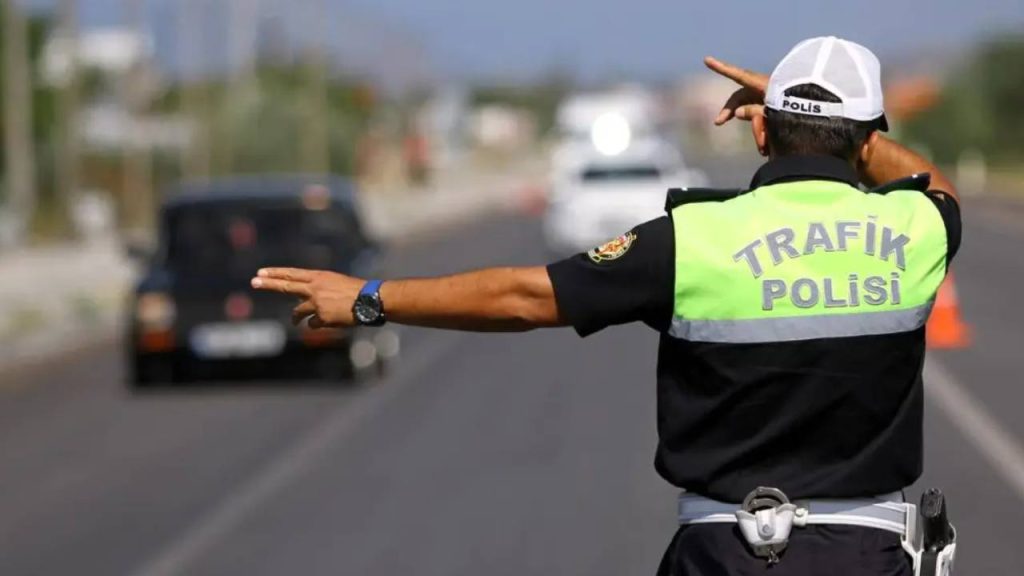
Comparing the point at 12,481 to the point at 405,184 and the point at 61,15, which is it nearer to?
the point at 61,15

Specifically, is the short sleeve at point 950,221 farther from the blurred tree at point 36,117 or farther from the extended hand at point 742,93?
the blurred tree at point 36,117

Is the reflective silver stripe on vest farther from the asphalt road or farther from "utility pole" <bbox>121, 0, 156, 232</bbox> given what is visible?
"utility pole" <bbox>121, 0, 156, 232</bbox>

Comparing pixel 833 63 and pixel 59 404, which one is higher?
pixel 833 63

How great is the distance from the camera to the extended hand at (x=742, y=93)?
447cm

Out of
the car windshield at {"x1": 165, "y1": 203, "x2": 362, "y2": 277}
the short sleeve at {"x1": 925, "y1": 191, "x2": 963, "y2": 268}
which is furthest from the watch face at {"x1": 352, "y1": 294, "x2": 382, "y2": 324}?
the car windshield at {"x1": 165, "y1": 203, "x2": 362, "y2": 277}

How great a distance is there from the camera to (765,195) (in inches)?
159

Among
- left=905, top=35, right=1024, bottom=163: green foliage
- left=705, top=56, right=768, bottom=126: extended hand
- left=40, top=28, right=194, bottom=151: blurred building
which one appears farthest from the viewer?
left=905, top=35, right=1024, bottom=163: green foliage

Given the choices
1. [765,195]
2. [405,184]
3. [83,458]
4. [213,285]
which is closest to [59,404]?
[213,285]

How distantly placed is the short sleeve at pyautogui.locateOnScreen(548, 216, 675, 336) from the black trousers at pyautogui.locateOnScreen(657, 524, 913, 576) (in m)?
0.43

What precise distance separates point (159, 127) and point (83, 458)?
90.2 m

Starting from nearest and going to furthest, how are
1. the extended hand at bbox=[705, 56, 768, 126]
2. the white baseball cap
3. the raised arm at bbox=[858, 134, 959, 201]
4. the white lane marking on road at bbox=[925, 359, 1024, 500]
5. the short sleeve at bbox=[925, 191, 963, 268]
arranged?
the white baseball cap < the short sleeve at bbox=[925, 191, 963, 268] < the extended hand at bbox=[705, 56, 768, 126] < the raised arm at bbox=[858, 134, 959, 201] < the white lane marking on road at bbox=[925, 359, 1024, 500]

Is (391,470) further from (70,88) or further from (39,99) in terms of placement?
(39,99)

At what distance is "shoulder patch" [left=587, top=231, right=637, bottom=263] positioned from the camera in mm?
3904

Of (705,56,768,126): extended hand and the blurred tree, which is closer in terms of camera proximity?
(705,56,768,126): extended hand
